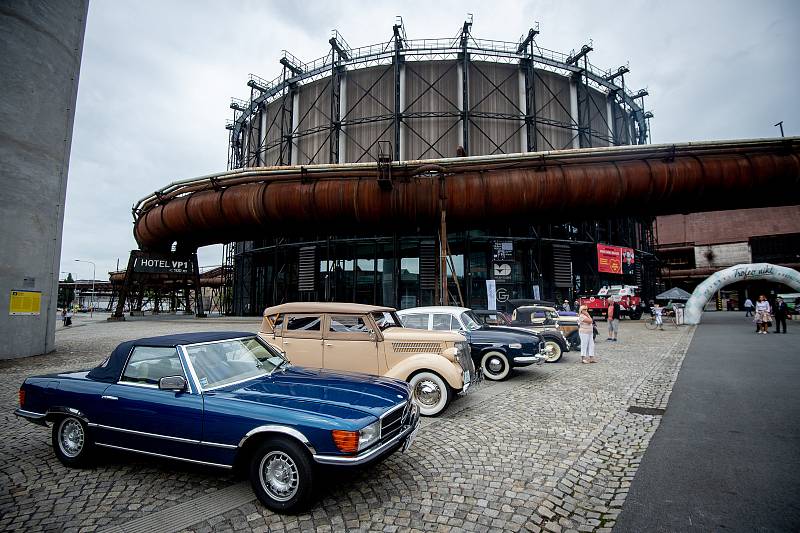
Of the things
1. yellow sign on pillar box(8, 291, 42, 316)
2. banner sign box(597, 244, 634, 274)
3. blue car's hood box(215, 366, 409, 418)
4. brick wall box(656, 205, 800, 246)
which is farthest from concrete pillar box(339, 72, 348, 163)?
brick wall box(656, 205, 800, 246)

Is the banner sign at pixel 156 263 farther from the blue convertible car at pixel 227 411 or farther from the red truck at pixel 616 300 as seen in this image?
the red truck at pixel 616 300

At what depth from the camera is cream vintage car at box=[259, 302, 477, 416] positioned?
6.50 metres

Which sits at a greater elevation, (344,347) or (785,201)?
(785,201)

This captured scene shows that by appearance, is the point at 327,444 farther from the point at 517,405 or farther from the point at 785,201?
the point at 785,201

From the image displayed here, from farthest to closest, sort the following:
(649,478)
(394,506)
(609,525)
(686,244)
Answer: (686,244) → (649,478) → (394,506) → (609,525)

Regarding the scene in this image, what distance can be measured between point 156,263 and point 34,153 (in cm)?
1609

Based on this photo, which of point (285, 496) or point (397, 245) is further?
point (397, 245)

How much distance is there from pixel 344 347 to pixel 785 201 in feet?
69.0

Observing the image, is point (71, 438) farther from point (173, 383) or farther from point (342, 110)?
point (342, 110)

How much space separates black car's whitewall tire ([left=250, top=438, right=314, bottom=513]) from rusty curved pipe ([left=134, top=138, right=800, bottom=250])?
14667mm

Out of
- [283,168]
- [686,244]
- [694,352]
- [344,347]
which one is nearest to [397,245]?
[283,168]

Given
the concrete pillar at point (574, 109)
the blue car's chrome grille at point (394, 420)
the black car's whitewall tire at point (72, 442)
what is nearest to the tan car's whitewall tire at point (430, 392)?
the blue car's chrome grille at point (394, 420)

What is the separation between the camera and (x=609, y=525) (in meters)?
3.28

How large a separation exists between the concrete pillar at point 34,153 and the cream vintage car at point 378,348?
383 inches
